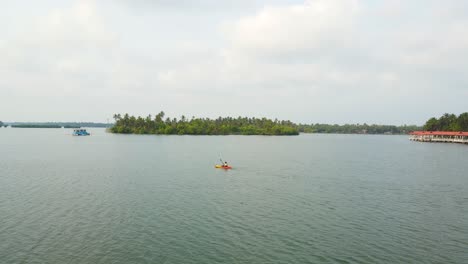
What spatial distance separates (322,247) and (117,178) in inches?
1690

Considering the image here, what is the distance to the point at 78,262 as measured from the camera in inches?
964

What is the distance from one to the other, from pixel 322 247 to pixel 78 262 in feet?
61.4

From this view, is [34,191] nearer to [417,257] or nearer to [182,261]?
[182,261]

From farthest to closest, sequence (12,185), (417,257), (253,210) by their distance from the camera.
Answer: (12,185) → (253,210) → (417,257)

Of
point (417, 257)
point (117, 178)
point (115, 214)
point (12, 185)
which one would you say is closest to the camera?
point (417, 257)

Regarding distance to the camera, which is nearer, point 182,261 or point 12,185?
point 182,261

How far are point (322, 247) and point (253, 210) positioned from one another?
12332 mm

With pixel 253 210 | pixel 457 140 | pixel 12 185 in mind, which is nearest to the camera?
pixel 253 210

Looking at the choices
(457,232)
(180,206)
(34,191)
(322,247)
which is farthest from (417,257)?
(34,191)

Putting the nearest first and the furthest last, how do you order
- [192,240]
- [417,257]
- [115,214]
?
[417,257]
[192,240]
[115,214]

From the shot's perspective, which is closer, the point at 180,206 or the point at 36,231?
the point at 36,231

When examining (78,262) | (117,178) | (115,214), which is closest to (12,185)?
(117,178)

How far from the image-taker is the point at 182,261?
2527 cm

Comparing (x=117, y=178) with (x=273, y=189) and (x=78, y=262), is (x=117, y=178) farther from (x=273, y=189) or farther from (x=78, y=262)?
(x=78, y=262)
